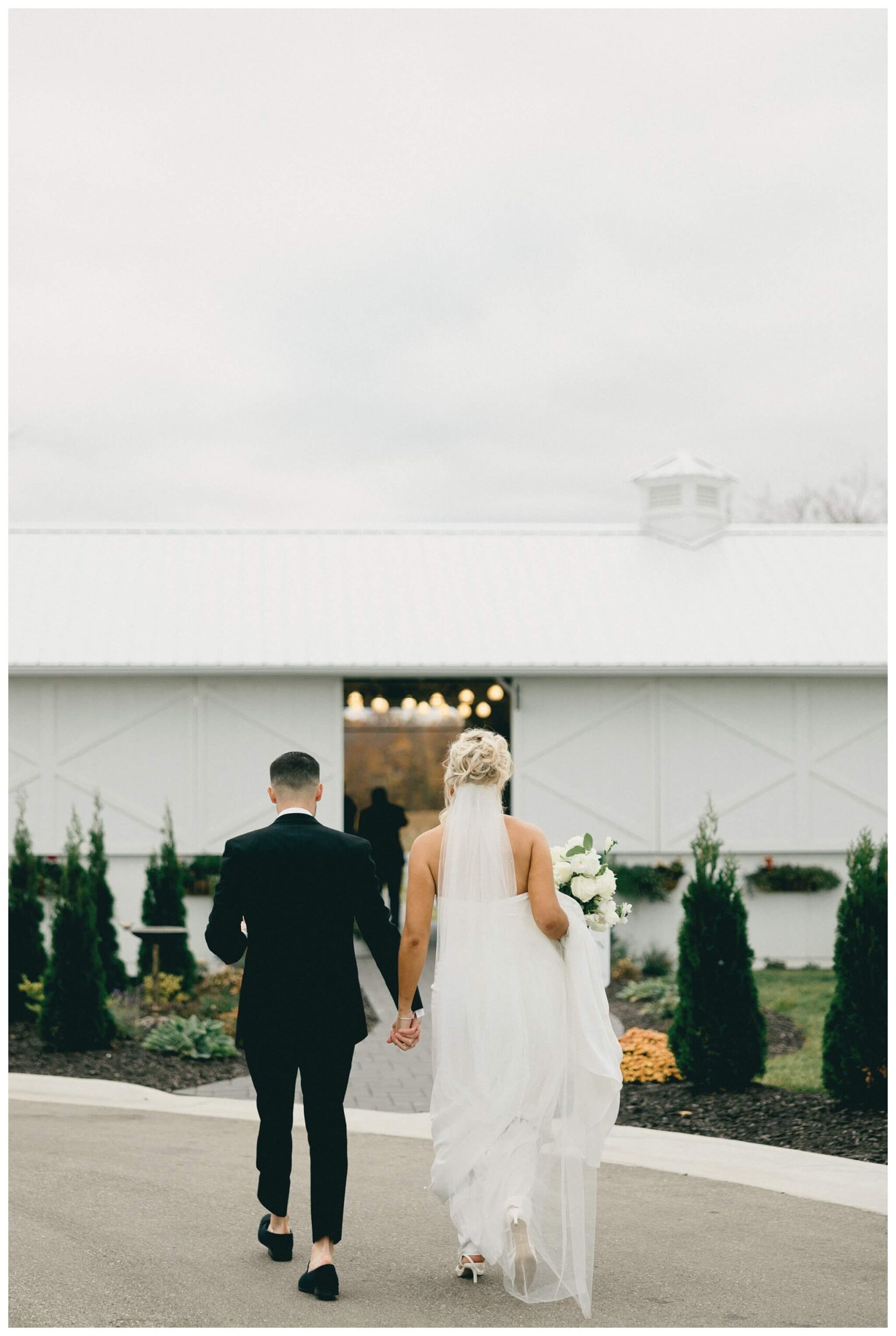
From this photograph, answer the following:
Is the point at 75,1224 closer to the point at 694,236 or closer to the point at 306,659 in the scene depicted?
the point at 306,659

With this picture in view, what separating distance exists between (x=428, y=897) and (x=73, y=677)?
1185cm

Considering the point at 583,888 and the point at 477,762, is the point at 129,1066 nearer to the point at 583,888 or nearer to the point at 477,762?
the point at 583,888

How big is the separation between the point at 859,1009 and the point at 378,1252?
392 cm

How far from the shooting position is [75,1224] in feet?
18.5

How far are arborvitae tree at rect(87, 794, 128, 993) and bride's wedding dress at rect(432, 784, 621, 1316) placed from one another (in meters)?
7.00

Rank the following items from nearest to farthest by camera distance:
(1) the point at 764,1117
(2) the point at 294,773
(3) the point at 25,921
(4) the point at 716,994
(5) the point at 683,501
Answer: (2) the point at 294,773, (1) the point at 764,1117, (4) the point at 716,994, (3) the point at 25,921, (5) the point at 683,501

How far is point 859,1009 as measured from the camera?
8.12 metres

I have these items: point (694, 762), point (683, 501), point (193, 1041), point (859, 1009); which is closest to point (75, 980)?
point (193, 1041)

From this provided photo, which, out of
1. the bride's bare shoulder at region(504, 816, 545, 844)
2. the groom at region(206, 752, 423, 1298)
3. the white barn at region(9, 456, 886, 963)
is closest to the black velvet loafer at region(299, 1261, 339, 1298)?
the groom at region(206, 752, 423, 1298)

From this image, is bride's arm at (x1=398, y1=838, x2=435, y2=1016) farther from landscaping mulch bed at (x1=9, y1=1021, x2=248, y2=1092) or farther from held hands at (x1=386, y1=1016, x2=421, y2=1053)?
landscaping mulch bed at (x1=9, y1=1021, x2=248, y2=1092)

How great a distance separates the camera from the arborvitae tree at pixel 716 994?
28.7 ft

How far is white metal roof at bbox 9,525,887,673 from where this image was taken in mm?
16062

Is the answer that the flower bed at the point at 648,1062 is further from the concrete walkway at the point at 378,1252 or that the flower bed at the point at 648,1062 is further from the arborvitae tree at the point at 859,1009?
the concrete walkway at the point at 378,1252

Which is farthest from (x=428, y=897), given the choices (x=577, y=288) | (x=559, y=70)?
(x=577, y=288)
